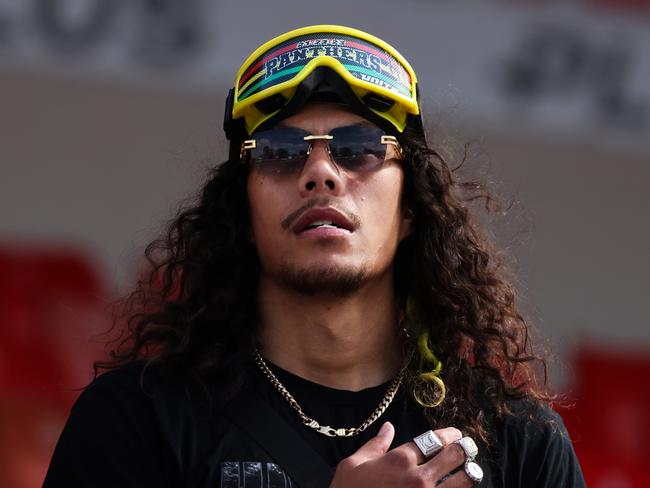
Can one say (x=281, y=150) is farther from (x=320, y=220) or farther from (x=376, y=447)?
(x=376, y=447)

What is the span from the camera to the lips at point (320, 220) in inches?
110

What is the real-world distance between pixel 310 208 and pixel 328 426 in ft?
1.43

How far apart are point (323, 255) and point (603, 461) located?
11.6 ft

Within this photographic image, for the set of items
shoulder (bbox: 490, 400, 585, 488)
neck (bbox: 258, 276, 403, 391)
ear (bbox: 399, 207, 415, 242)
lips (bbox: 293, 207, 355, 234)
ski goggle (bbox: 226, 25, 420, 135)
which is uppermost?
ski goggle (bbox: 226, 25, 420, 135)

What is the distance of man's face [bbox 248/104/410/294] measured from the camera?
279 centimetres

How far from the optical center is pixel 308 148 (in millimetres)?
2854

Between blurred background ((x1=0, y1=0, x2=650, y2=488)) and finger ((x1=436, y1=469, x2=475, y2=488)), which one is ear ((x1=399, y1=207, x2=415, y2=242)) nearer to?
finger ((x1=436, y1=469, x2=475, y2=488))

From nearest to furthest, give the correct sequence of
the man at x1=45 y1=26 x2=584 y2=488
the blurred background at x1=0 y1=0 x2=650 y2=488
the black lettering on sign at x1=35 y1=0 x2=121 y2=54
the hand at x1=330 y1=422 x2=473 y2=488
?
the hand at x1=330 y1=422 x2=473 y2=488 < the man at x1=45 y1=26 x2=584 y2=488 < the black lettering on sign at x1=35 y1=0 x2=121 y2=54 < the blurred background at x1=0 y1=0 x2=650 y2=488

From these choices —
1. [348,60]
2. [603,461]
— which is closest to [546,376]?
[348,60]

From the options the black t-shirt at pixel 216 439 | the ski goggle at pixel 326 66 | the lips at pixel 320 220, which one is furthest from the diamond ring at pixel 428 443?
the ski goggle at pixel 326 66

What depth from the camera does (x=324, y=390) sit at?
281cm

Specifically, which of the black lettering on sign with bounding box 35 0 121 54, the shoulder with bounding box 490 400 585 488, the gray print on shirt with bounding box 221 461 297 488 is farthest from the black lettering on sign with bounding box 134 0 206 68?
the gray print on shirt with bounding box 221 461 297 488

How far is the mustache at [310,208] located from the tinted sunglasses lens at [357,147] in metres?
0.10

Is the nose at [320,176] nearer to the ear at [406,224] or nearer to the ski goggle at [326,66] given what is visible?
the ski goggle at [326,66]
